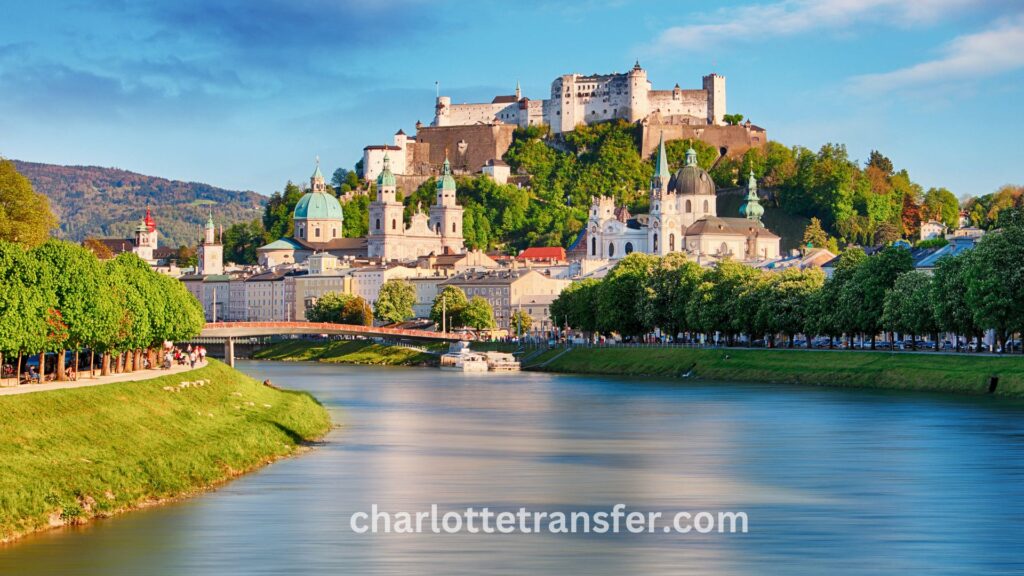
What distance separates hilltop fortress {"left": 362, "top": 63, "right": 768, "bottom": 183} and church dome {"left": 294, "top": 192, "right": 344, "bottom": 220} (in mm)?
6173

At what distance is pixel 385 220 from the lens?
18600 centimetres

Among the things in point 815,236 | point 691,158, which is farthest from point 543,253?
point 815,236

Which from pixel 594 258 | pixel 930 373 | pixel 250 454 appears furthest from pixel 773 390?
pixel 594 258

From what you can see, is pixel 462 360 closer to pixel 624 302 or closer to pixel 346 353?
pixel 624 302

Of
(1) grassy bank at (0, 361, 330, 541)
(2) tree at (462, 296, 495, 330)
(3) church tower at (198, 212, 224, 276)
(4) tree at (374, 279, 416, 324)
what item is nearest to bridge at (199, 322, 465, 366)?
(2) tree at (462, 296, 495, 330)

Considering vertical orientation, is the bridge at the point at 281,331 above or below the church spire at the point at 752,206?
below

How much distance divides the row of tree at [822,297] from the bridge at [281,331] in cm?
984

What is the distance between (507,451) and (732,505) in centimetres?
1104

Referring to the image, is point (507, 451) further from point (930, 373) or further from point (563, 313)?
point (563, 313)

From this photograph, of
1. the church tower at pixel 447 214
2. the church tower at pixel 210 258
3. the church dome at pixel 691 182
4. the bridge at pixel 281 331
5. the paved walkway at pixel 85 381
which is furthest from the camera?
the church tower at pixel 210 258

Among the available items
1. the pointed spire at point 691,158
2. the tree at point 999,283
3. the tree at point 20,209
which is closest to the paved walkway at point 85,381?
the tree at point 20,209

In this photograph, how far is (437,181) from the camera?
190 m

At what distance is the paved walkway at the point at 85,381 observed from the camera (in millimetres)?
38125

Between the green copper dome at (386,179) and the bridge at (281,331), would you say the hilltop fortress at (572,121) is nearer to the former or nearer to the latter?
the green copper dome at (386,179)
